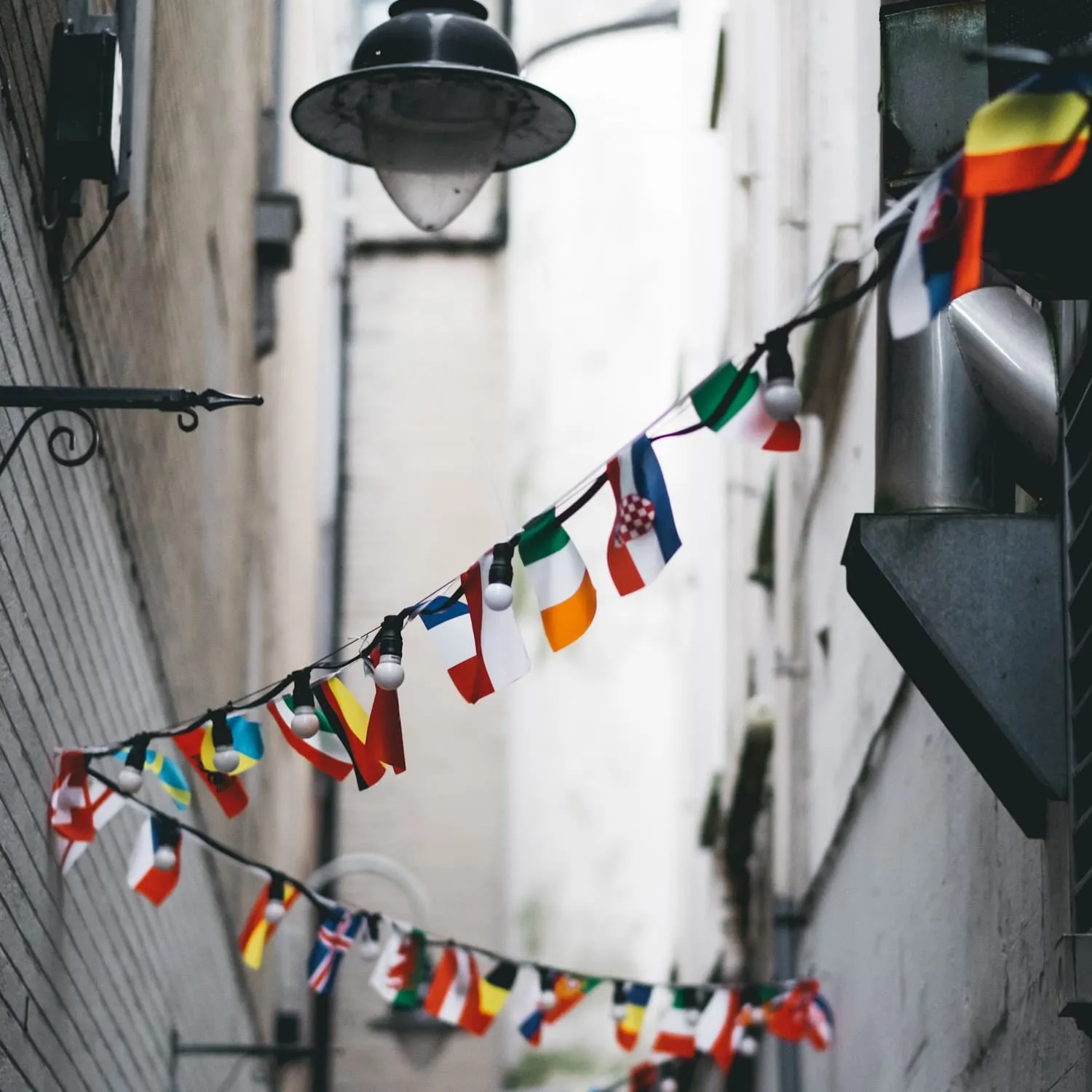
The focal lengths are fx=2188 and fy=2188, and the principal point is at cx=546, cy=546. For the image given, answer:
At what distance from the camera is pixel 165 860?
6.41 m

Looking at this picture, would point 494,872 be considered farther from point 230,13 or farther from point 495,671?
point 495,671

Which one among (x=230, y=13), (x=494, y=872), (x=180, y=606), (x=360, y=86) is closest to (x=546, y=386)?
(x=494, y=872)

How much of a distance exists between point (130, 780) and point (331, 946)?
1.84 meters

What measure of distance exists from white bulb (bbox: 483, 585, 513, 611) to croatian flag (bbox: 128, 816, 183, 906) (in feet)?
7.58

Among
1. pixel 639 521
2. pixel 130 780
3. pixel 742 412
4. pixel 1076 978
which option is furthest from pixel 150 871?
pixel 1076 978

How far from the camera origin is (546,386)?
22.1 m

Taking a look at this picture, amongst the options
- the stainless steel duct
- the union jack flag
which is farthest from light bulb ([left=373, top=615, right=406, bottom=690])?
the union jack flag

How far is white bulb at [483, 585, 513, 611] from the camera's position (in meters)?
4.52

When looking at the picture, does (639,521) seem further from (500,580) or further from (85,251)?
(85,251)

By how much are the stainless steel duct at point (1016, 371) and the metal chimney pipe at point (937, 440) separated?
3cm

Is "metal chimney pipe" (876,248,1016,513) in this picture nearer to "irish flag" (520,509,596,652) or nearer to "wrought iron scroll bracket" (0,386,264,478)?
"irish flag" (520,509,596,652)

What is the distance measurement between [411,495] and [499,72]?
1643 cm

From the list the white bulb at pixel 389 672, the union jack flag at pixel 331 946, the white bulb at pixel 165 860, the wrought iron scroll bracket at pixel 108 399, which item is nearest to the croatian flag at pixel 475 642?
the white bulb at pixel 389 672

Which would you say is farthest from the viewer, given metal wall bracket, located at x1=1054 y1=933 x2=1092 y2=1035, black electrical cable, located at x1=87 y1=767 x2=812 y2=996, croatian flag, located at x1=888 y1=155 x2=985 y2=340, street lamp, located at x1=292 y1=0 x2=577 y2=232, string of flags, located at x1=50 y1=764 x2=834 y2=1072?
black electrical cable, located at x1=87 y1=767 x2=812 y2=996
